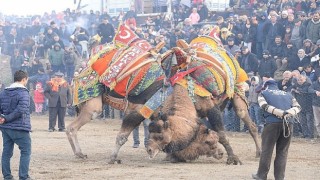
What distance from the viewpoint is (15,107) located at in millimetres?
10047

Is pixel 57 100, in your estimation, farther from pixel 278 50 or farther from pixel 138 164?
pixel 138 164

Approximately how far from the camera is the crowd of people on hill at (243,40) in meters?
17.8

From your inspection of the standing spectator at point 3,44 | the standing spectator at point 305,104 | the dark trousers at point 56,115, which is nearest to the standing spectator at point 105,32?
the dark trousers at point 56,115

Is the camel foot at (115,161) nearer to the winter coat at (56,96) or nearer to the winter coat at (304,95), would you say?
the winter coat at (304,95)

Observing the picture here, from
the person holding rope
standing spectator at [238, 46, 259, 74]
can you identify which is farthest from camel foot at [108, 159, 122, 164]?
standing spectator at [238, 46, 259, 74]

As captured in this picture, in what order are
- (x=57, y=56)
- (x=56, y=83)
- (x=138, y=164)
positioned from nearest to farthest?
(x=138, y=164) → (x=56, y=83) → (x=57, y=56)

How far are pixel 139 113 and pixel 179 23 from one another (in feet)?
44.9

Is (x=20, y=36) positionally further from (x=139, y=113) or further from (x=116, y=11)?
(x=139, y=113)

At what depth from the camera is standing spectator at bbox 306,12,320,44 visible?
19172mm

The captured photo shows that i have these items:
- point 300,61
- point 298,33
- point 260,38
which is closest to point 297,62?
point 300,61

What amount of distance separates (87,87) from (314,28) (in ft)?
27.7

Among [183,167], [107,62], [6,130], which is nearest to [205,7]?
[107,62]

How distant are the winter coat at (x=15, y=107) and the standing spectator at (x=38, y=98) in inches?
619

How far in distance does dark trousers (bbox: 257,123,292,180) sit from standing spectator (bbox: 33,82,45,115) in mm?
16617
